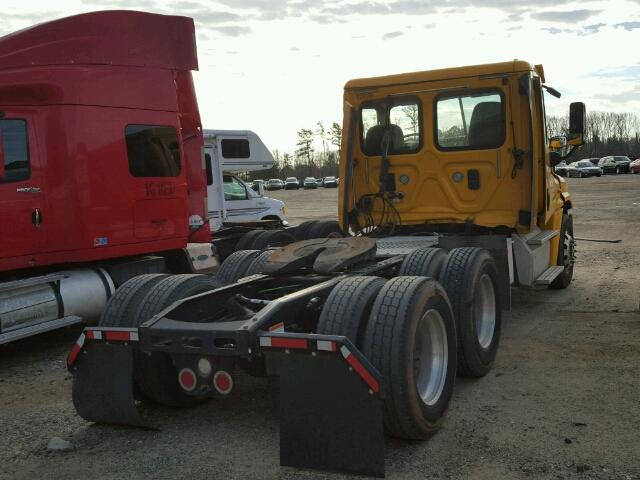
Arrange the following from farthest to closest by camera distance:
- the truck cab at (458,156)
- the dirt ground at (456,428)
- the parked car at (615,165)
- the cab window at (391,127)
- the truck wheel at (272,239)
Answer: the parked car at (615,165)
the truck wheel at (272,239)
the cab window at (391,127)
the truck cab at (458,156)
the dirt ground at (456,428)

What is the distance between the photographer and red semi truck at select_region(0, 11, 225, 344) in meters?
6.92

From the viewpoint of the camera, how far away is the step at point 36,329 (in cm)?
655

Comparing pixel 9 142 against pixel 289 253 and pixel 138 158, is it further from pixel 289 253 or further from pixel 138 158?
pixel 289 253

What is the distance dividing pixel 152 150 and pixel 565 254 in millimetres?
5717

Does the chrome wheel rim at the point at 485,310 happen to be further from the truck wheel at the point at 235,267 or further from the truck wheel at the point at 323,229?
the truck wheel at the point at 323,229

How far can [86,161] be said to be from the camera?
722 cm

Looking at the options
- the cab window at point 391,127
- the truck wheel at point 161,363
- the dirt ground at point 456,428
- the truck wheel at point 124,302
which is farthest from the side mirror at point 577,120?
the truck wheel at point 124,302

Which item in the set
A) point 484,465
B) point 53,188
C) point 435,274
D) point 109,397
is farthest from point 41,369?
point 484,465

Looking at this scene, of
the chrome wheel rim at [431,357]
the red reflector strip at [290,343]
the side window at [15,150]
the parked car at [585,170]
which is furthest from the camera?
the parked car at [585,170]

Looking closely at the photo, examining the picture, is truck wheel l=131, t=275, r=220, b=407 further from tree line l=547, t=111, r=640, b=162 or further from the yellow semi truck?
tree line l=547, t=111, r=640, b=162

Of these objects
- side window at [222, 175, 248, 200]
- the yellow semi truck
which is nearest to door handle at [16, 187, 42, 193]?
the yellow semi truck

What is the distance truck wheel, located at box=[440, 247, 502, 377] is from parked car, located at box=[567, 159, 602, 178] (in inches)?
2288

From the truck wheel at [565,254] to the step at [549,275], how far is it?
0.41 m

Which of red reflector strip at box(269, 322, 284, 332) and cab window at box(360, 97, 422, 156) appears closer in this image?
red reflector strip at box(269, 322, 284, 332)
